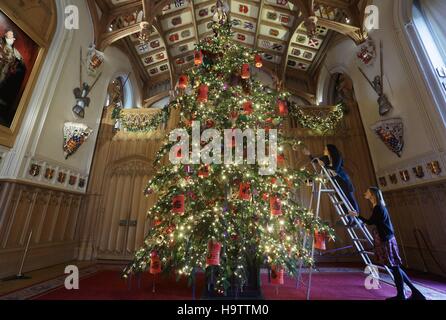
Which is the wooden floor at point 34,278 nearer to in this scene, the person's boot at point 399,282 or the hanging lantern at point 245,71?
the hanging lantern at point 245,71

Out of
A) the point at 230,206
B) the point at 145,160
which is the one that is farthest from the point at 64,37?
the point at 230,206

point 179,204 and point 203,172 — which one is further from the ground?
point 203,172

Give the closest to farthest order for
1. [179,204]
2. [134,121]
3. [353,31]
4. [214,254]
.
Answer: [214,254] → [179,204] → [353,31] → [134,121]

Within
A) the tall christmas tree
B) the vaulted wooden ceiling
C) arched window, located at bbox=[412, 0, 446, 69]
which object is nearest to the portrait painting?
the vaulted wooden ceiling

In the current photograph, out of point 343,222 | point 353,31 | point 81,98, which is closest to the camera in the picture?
point 343,222

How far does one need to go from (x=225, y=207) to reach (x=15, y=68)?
183 inches

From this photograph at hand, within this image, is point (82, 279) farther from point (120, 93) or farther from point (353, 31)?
point (353, 31)

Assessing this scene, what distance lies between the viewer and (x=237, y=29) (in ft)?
24.8

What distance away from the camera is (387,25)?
457cm

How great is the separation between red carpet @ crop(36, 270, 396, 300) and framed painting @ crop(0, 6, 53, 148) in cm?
295

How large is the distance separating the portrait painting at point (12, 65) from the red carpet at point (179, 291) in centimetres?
321

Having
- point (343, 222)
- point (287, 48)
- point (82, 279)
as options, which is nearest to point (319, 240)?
point (343, 222)
